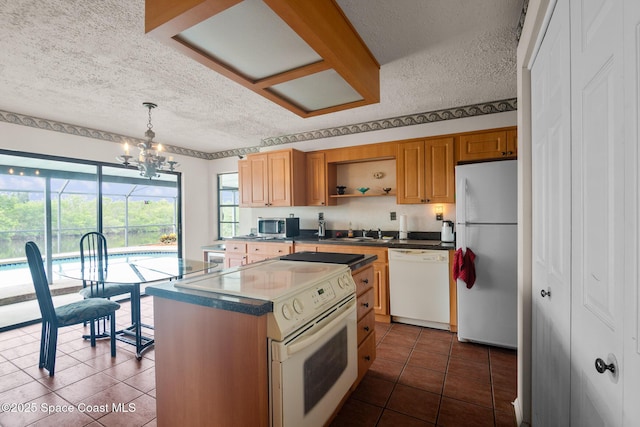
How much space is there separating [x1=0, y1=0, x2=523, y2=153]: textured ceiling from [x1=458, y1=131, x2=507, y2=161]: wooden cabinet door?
421 millimetres

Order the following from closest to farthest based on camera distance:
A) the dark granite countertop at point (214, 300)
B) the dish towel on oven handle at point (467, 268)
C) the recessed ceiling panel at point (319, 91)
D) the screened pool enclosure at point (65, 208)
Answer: the dark granite countertop at point (214, 300) < the recessed ceiling panel at point (319, 91) < the dish towel on oven handle at point (467, 268) < the screened pool enclosure at point (65, 208)

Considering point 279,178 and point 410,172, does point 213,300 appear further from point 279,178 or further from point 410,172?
point 279,178

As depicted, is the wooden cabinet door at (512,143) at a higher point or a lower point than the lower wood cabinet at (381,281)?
higher

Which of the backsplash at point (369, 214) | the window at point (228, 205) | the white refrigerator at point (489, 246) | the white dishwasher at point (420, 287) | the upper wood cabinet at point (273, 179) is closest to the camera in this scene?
the white refrigerator at point (489, 246)

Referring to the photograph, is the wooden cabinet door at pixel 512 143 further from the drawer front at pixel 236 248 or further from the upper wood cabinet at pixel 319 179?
the drawer front at pixel 236 248

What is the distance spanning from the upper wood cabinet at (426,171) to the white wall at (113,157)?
151 inches

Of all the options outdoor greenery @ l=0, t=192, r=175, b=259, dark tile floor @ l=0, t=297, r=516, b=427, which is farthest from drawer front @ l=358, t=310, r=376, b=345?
outdoor greenery @ l=0, t=192, r=175, b=259

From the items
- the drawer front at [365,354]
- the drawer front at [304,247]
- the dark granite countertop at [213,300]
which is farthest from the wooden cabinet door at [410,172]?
the dark granite countertop at [213,300]

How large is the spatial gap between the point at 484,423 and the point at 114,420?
234 centimetres

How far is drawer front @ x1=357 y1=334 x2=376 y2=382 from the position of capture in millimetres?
2119

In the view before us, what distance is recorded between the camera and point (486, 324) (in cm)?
277

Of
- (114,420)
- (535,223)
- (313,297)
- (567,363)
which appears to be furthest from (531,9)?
(114,420)

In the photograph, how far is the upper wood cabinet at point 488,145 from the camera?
315 cm

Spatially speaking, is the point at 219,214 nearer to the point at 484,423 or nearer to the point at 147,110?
the point at 147,110
